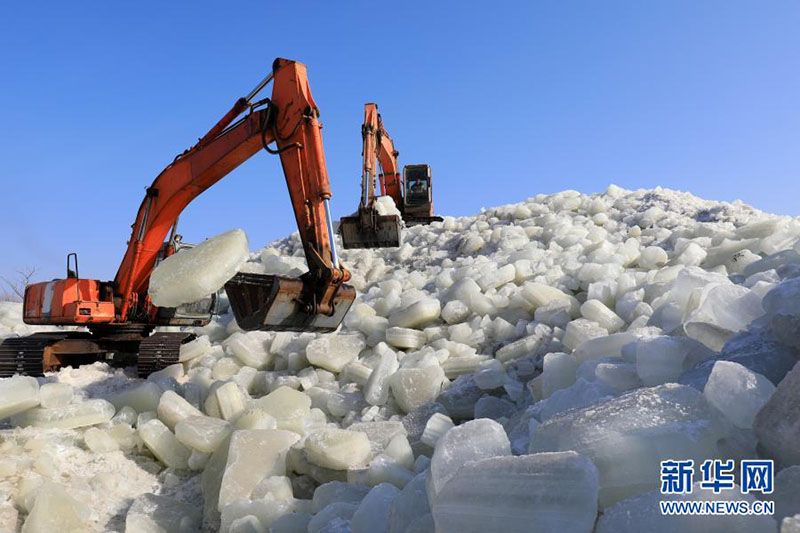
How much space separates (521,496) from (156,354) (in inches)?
155

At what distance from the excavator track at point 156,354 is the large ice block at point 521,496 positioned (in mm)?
3671

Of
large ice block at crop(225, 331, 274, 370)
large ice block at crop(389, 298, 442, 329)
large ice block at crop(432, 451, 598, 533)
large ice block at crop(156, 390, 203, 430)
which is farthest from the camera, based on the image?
large ice block at crop(225, 331, 274, 370)

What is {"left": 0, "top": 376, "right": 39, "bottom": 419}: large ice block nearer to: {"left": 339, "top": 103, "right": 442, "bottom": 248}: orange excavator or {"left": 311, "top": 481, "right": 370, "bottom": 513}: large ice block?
{"left": 311, "top": 481, "right": 370, "bottom": 513}: large ice block

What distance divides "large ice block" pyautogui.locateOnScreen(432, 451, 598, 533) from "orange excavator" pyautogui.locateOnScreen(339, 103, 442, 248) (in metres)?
5.14

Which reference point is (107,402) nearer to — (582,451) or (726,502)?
(582,451)

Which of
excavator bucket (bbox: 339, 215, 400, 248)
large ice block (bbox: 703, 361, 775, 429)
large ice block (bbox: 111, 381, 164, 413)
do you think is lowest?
large ice block (bbox: 111, 381, 164, 413)

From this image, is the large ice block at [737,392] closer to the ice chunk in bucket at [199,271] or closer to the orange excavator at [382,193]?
the ice chunk in bucket at [199,271]

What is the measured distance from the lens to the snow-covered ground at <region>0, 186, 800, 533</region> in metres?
1.55

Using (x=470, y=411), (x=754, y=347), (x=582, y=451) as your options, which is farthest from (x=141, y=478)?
(x=754, y=347)

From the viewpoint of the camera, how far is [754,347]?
2.06 meters

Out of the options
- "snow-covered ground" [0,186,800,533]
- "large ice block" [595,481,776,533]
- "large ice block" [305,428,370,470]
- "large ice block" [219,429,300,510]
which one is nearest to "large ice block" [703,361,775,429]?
"snow-covered ground" [0,186,800,533]

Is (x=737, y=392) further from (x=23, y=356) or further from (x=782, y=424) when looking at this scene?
(x=23, y=356)

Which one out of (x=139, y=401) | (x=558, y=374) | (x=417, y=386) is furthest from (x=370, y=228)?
(x=558, y=374)
